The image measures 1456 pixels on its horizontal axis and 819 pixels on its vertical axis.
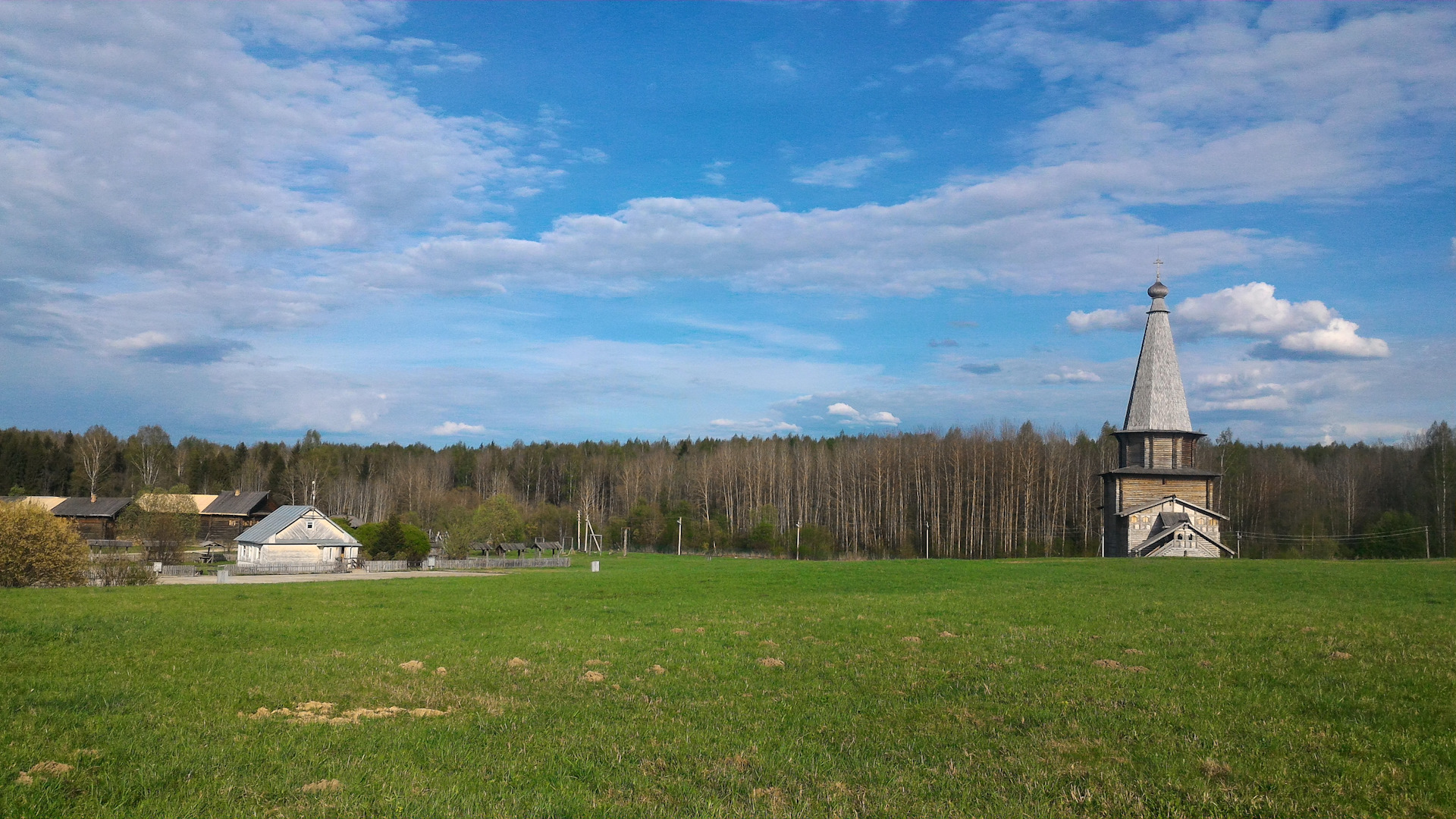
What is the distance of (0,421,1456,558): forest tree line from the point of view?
296ft

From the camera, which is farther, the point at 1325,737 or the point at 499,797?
the point at 1325,737

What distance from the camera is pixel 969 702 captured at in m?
12.5

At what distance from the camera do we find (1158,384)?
58.5m

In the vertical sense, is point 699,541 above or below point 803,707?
below

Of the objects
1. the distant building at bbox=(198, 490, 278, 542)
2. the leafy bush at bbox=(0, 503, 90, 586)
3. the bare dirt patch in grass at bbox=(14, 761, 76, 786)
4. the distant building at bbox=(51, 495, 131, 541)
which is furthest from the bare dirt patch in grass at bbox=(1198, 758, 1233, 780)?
the distant building at bbox=(51, 495, 131, 541)

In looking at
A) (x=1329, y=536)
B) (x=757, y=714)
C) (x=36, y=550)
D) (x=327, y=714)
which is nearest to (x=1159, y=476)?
(x=1329, y=536)

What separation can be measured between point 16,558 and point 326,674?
32.9 m

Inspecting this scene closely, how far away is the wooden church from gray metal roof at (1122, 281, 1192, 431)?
0.17 feet

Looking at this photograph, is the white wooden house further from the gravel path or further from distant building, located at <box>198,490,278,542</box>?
distant building, located at <box>198,490,278,542</box>

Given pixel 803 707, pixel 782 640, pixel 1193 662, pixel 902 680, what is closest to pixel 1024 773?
pixel 803 707

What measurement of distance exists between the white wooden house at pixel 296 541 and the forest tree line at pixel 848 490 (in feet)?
36.1

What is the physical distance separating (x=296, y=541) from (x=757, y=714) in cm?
7476

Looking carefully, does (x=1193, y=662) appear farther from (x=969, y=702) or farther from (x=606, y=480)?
(x=606, y=480)

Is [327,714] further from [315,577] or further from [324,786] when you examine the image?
[315,577]
